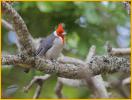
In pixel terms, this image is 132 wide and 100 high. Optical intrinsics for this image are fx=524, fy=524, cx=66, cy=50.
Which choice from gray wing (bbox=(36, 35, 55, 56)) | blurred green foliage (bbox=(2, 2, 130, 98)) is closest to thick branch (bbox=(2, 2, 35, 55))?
gray wing (bbox=(36, 35, 55, 56))

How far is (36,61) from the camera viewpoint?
258 centimetres

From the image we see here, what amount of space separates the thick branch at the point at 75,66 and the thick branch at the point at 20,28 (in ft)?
0.18

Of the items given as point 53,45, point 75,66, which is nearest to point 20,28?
point 75,66

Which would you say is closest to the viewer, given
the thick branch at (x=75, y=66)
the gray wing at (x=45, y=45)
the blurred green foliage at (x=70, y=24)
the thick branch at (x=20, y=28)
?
the thick branch at (x=20, y=28)

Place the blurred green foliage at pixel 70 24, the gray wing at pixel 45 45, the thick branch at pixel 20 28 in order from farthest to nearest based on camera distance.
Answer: the blurred green foliage at pixel 70 24 → the gray wing at pixel 45 45 → the thick branch at pixel 20 28

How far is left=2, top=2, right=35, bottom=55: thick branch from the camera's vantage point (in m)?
2.42

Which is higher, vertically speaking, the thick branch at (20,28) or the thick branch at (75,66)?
the thick branch at (20,28)

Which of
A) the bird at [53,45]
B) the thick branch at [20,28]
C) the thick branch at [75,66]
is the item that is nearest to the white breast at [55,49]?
the bird at [53,45]

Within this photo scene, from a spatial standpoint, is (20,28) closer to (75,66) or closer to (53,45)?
(75,66)

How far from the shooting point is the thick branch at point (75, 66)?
256cm

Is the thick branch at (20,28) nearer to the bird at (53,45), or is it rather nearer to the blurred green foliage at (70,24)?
the bird at (53,45)

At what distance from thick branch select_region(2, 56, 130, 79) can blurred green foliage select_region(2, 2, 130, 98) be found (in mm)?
1927

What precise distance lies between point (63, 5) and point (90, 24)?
0.37 m

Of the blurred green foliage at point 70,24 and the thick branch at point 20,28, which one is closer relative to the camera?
the thick branch at point 20,28
